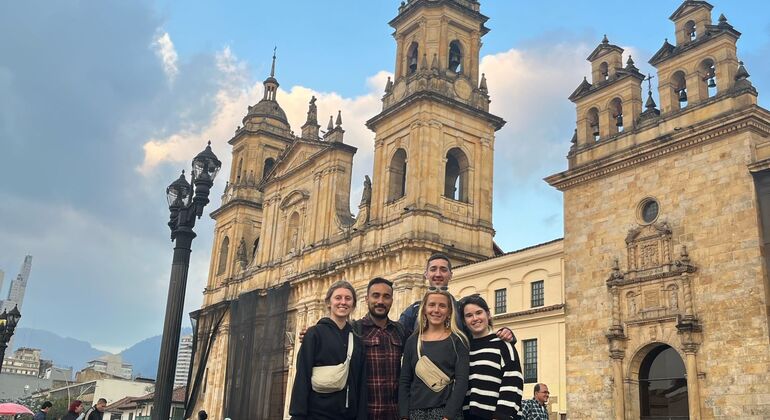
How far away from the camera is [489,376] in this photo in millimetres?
5766

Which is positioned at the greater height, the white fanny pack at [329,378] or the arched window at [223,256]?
the arched window at [223,256]

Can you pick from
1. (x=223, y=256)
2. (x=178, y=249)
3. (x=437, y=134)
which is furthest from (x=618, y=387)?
(x=223, y=256)

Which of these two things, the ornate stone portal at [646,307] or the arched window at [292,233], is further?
the arched window at [292,233]

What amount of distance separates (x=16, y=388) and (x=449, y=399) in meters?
104

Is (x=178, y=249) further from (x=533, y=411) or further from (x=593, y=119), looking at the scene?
(x=593, y=119)

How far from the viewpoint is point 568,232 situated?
21188mm

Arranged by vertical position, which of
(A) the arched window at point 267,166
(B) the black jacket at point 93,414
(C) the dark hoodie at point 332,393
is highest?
(A) the arched window at point 267,166

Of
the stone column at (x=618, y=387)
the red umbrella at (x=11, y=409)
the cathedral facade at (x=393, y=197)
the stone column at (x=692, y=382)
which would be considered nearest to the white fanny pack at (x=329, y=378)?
the stone column at (x=692, y=382)

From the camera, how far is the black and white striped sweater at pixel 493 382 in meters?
5.70

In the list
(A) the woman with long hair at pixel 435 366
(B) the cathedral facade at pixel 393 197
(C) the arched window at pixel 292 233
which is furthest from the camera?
(C) the arched window at pixel 292 233

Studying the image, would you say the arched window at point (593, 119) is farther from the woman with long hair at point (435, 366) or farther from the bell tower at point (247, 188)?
the bell tower at point (247, 188)

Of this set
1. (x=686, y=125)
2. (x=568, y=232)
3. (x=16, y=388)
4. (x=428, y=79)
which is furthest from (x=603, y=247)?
(x=16, y=388)

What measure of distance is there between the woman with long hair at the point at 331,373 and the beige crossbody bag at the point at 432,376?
556mm

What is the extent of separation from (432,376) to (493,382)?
1.58 ft
